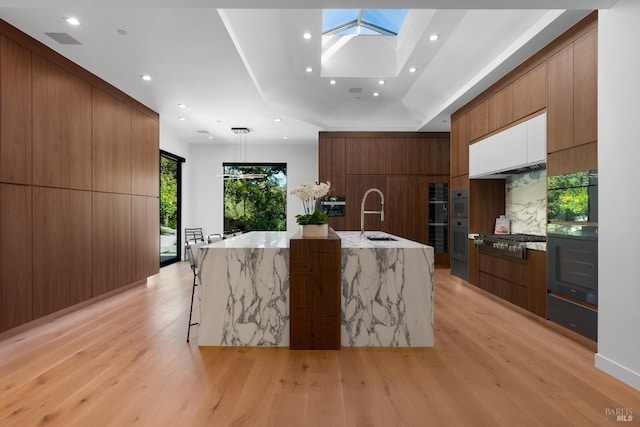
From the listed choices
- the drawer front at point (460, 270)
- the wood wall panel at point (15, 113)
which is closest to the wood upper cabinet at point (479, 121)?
the drawer front at point (460, 270)

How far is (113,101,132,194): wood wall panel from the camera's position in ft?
15.6

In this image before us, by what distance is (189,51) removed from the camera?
3.70 metres

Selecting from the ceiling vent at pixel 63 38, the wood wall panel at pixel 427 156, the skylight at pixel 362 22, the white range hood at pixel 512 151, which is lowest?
the white range hood at pixel 512 151

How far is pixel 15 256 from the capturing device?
125 inches

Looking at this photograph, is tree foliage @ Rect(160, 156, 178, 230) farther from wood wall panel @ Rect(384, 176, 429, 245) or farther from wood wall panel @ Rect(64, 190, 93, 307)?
wood wall panel @ Rect(384, 176, 429, 245)

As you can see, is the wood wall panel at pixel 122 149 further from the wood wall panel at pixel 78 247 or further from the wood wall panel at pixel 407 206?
the wood wall panel at pixel 407 206

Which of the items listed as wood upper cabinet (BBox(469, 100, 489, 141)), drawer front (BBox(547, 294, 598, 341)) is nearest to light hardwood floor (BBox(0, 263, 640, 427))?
drawer front (BBox(547, 294, 598, 341))

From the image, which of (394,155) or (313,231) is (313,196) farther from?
(394,155)

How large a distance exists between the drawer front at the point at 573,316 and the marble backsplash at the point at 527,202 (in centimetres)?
116

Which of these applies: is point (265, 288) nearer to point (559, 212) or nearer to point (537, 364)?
point (537, 364)

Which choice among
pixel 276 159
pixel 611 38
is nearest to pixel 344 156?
pixel 276 159

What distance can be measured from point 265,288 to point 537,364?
2.18 metres

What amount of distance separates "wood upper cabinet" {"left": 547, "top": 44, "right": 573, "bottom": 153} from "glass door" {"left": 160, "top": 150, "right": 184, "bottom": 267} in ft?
22.8

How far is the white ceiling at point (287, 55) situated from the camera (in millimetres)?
2895
